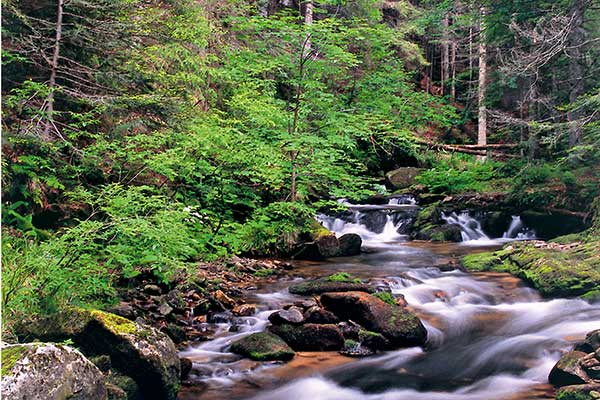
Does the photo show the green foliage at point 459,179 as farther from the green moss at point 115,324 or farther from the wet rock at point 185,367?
the green moss at point 115,324

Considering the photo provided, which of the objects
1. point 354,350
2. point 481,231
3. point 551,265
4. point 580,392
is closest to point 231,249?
point 354,350

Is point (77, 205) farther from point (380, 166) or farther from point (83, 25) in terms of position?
point (380, 166)

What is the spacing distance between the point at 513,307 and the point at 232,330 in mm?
4419

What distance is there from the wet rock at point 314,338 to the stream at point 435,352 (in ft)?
0.42

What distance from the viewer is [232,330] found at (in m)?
6.83

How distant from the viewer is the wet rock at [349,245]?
12.0 meters

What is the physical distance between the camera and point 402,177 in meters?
19.8

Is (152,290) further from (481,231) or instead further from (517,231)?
(517,231)

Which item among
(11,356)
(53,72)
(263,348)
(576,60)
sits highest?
(576,60)

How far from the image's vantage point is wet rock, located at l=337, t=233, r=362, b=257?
1197 centimetres

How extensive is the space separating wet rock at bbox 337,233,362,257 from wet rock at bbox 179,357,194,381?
658 centimetres

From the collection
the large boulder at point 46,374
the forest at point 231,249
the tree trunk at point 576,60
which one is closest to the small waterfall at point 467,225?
the forest at point 231,249

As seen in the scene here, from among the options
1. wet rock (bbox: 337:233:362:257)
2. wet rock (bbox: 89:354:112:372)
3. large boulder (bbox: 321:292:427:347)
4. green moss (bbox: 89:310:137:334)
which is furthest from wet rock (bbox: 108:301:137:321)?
wet rock (bbox: 337:233:362:257)

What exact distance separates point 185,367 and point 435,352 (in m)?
3.19
